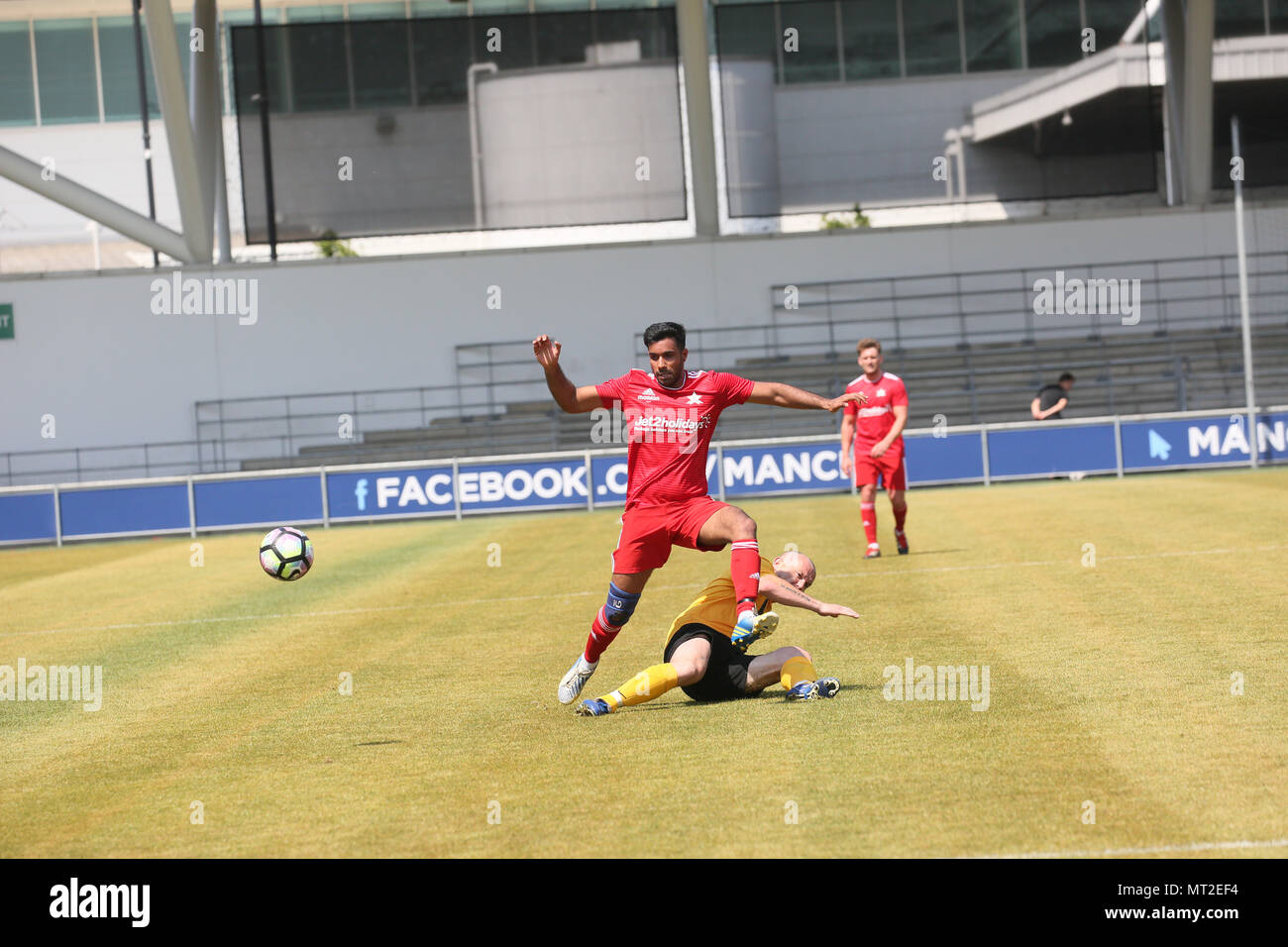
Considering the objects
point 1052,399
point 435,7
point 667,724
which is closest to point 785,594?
point 667,724

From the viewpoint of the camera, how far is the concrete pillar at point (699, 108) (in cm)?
3481

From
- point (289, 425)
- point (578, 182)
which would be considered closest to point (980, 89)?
point (578, 182)

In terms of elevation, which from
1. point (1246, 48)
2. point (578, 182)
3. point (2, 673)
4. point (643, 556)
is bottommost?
point (2, 673)

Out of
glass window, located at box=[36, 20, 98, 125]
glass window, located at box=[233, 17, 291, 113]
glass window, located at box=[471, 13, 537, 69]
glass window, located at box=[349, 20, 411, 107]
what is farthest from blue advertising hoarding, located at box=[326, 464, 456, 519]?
glass window, located at box=[36, 20, 98, 125]

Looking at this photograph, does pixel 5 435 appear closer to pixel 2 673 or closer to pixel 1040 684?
pixel 2 673

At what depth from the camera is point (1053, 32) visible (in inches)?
1542

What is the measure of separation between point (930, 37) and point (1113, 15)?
461cm

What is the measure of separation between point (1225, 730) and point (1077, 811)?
183cm

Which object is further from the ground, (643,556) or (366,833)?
(643,556)

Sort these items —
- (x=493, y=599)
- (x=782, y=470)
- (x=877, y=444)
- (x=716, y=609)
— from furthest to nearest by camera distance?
(x=782, y=470) → (x=877, y=444) → (x=493, y=599) → (x=716, y=609)

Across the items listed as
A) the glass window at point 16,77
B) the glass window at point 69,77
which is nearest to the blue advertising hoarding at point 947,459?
the glass window at point 69,77

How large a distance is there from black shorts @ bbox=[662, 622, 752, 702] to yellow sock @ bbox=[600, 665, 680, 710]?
16 cm

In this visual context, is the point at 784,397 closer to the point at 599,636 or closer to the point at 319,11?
the point at 599,636
